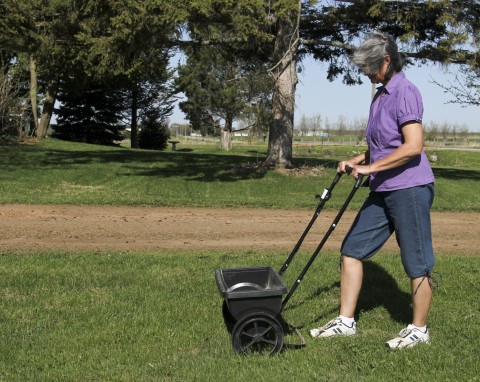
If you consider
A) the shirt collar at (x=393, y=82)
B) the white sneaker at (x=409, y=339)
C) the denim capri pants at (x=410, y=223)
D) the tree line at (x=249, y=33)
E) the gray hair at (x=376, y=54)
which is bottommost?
the white sneaker at (x=409, y=339)

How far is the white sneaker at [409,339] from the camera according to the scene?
13.3 feet

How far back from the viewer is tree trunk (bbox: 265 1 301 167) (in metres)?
15.8

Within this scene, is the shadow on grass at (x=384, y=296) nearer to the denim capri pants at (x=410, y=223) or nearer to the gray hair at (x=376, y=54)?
the denim capri pants at (x=410, y=223)

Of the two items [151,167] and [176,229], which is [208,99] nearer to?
[151,167]

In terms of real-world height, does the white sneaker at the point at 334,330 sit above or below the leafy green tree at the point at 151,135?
below

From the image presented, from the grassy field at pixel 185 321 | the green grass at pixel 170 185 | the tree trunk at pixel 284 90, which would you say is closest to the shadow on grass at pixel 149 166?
the green grass at pixel 170 185

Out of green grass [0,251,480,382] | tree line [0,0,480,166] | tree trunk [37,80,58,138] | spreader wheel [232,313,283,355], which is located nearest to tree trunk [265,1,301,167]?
tree line [0,0,480,166]

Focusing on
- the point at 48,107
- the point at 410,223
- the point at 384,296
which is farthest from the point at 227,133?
the point at 410,223

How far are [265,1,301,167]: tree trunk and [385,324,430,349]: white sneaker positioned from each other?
1192 centimetres

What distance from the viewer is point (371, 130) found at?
4.20 metres

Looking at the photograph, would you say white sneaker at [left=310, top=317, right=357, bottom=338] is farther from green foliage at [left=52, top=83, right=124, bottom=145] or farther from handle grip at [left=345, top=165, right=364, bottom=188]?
green foliage at [left=52, top=83, right=124, bottom=145]

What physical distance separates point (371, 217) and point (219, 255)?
9.78 feet

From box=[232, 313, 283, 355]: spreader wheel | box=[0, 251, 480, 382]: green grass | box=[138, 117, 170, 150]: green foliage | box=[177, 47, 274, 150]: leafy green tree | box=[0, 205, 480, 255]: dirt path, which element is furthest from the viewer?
box=[138, 117, 170, 150]: green foliage

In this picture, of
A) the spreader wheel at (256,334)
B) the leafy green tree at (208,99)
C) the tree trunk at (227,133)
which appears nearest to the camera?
the spreader wheel at (256,334)
